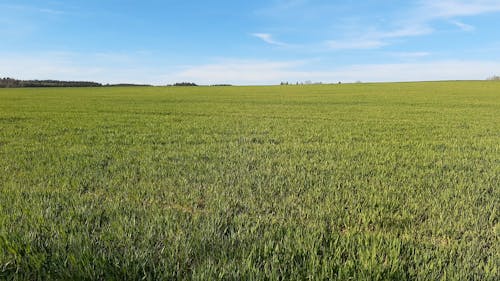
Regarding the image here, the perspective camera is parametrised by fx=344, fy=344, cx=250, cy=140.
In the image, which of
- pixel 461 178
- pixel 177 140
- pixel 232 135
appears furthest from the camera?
pixel 232 135

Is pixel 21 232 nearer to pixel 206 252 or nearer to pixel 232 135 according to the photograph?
pixel 206 252

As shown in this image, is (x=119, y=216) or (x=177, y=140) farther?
(x=177, y=140)

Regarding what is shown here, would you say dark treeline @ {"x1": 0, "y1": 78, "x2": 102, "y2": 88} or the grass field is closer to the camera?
the grass field

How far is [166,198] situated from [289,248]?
256 cm

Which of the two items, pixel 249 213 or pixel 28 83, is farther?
pixel 28 83

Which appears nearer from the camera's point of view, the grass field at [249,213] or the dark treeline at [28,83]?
the grass field at [249,213]

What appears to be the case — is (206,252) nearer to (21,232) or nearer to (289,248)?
(289,248)

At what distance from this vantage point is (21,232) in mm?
3613

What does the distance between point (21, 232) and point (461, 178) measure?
22.5 ft

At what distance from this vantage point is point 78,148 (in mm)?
9453

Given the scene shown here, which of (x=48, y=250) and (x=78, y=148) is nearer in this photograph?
(x=48, y=250)

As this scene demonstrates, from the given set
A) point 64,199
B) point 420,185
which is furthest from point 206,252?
point 420,185

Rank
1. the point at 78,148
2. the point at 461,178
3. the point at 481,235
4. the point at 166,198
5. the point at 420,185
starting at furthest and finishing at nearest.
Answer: the point at 78,148, the point at 461,178, the point at 420,185, the point at 166,198, the point at 481,235

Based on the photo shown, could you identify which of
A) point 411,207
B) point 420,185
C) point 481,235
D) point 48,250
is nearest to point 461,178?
point 420,185
